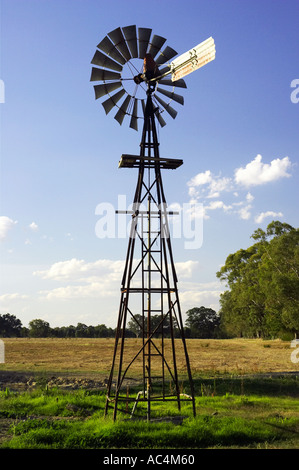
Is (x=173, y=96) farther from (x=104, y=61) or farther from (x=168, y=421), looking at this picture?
(x=168, y=421)

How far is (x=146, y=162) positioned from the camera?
12273mm

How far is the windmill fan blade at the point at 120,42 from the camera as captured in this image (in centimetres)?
1217

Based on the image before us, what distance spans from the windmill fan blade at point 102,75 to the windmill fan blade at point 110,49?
15.9 inches

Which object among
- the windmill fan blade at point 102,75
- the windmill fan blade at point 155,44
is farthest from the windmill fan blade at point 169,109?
the windmill fan blade at point 102,75

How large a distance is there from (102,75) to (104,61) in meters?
0.39

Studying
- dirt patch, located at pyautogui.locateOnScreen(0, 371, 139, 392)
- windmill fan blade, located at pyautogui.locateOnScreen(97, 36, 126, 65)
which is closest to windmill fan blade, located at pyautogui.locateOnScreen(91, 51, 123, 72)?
windmill fan blade, located at pyautogui.locateOnScreen(97, 36, 126, 65)

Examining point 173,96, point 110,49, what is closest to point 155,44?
point 110,49

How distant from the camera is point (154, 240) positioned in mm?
11961

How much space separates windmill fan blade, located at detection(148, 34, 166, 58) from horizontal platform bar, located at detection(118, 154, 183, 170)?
319 centimetres

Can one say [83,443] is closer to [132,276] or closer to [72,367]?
[132,276]

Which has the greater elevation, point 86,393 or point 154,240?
point 154,240
